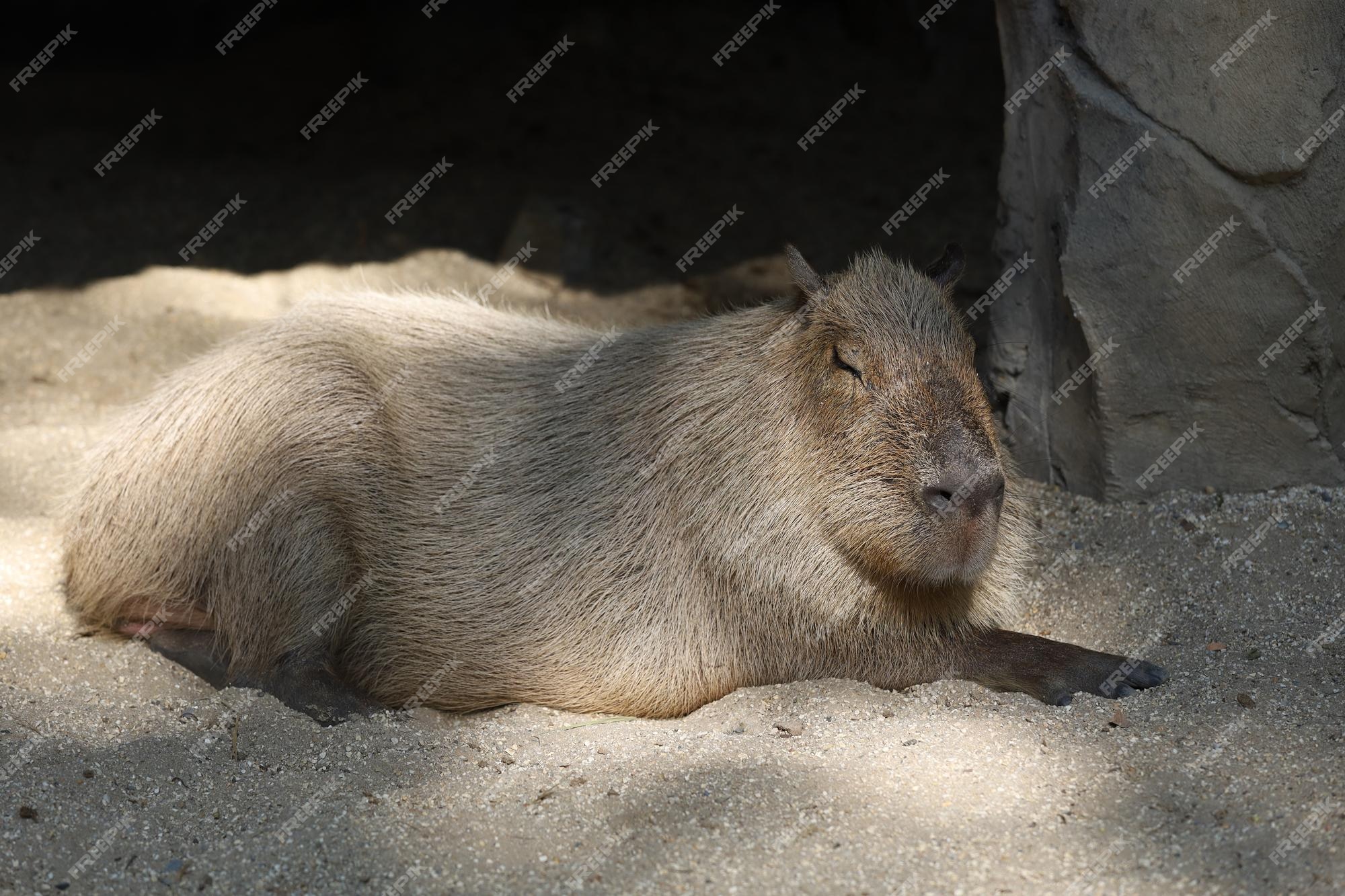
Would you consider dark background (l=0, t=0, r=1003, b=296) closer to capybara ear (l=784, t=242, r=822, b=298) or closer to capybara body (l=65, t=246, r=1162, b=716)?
capybara body (l=65, t=246, r=1162, b=716)

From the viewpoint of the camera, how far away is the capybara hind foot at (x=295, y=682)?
3.61 metres

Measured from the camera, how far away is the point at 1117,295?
3.99 metres

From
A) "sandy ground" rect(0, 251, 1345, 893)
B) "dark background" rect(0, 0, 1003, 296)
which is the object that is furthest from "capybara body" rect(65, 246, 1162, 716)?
"dark background" rect(0, 0, 1003, 296)

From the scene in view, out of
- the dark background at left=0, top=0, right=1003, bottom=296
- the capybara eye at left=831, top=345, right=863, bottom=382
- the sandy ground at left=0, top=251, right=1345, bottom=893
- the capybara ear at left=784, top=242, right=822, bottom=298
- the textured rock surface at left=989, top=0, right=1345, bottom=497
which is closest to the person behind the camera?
the sandy ground at left=0, top=251, right=1345, bottom=893

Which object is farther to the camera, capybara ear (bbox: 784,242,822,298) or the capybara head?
capybara ear (bbox: 784,242,822,298)

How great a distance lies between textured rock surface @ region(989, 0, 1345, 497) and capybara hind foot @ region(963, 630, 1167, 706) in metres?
0.89

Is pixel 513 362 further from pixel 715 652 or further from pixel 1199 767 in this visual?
pixel 1199 767

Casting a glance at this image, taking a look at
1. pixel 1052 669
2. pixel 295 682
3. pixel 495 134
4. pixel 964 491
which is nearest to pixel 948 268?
pixel 964 491

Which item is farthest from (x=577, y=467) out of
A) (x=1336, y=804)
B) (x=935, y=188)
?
(x=935, y=188)

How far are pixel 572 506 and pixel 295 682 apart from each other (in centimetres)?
94

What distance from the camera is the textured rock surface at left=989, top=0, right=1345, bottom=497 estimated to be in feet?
12.2

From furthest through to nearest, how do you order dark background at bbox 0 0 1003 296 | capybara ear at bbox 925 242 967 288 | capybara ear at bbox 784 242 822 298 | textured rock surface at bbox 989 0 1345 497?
dark background at bbox 0 0 1003 296 < textured rock surface at bbox 989 0 1345 497 < capybara ear at bbox 925 242 967 288 < capybara ear at bbox 784 242 822 298

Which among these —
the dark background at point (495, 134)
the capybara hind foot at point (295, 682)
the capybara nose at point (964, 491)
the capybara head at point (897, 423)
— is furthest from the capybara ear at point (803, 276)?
the dark background at point (495, 134)

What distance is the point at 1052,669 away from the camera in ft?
11.3
